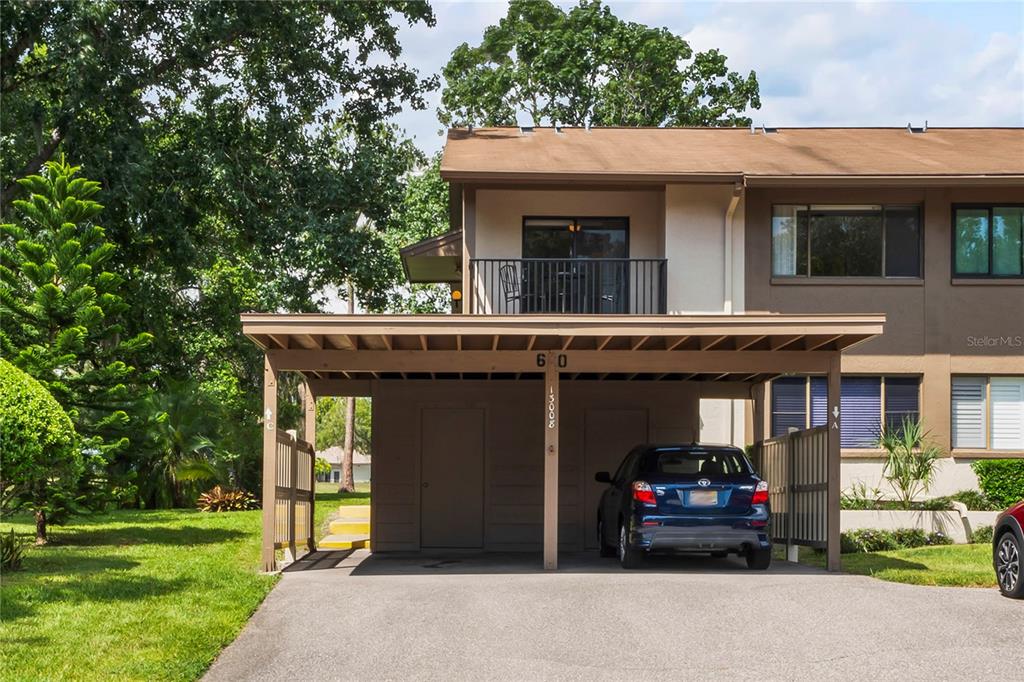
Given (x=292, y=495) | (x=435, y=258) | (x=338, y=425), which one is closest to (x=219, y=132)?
(x=435, y=258)

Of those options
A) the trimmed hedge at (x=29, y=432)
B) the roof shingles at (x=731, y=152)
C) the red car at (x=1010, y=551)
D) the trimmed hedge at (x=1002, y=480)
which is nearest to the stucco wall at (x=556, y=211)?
the roof shingles at (x=731, y=152)

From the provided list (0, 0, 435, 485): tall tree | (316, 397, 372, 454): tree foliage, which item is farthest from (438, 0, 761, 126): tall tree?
(316, 397, 372, 454): tree foliage

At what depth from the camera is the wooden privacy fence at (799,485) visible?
16.3 metres

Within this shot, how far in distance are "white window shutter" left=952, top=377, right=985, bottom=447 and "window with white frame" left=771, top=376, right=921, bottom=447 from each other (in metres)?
0.73

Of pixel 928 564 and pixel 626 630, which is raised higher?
pixel 626 630

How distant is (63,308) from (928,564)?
12.3 meters

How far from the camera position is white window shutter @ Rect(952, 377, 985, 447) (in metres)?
22.7

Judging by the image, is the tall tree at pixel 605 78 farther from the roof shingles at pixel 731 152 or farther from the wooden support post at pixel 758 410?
the wooden support post at pixel 758 410

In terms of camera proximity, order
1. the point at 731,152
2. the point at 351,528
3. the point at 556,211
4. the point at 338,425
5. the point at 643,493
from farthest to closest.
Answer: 1. the point at 338,425
2. the point at 731,152
3. the point at 351,528
4. the point at 556,211
5. the point at 643,493

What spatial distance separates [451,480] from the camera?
21.3 meters

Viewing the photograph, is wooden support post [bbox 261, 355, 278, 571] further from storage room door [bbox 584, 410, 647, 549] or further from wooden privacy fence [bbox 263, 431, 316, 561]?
storage room door [bbox 584, 410, 647, 549]

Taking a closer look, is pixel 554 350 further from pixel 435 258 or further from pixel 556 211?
pixel 435 258

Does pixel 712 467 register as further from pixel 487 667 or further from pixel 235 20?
pixel 235 20

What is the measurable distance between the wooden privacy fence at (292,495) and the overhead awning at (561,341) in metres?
1.37
